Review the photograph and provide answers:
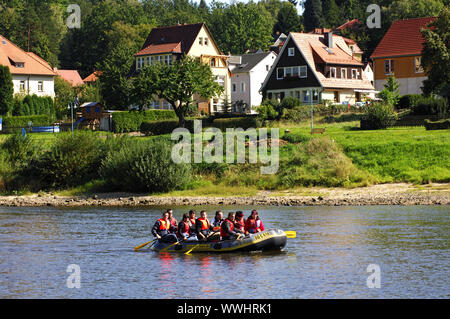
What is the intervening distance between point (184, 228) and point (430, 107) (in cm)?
3905

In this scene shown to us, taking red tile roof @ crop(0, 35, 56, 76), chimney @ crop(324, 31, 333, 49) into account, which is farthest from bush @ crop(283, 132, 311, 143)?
red tile roof @ crop(0, 35, 56, 76)

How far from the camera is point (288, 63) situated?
93.4 metres

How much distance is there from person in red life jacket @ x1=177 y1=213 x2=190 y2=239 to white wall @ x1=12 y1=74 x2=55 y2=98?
223 ft

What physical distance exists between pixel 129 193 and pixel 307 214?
1716cm

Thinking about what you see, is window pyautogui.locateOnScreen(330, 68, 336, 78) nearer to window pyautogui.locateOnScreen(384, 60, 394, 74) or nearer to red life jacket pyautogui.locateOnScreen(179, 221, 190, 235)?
window pyautogui.locateOnScreen(384, 60, 394, 74)

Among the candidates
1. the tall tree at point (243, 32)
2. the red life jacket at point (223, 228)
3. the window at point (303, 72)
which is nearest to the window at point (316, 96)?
the window at point (303, 72)

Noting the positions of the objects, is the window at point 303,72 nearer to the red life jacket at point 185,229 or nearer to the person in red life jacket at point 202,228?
the red life jacket at point 185,229

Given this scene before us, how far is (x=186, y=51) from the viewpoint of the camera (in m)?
102

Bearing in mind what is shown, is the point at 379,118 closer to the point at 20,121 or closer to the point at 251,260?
the point at 251,260

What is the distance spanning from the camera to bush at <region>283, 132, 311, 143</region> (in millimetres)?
61344

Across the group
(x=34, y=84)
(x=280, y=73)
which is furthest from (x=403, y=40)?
(x=34, y=84)

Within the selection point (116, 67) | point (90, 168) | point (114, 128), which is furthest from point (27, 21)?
point (90, 168)

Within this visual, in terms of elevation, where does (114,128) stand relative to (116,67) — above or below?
below

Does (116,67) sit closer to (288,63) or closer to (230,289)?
(288,63)
